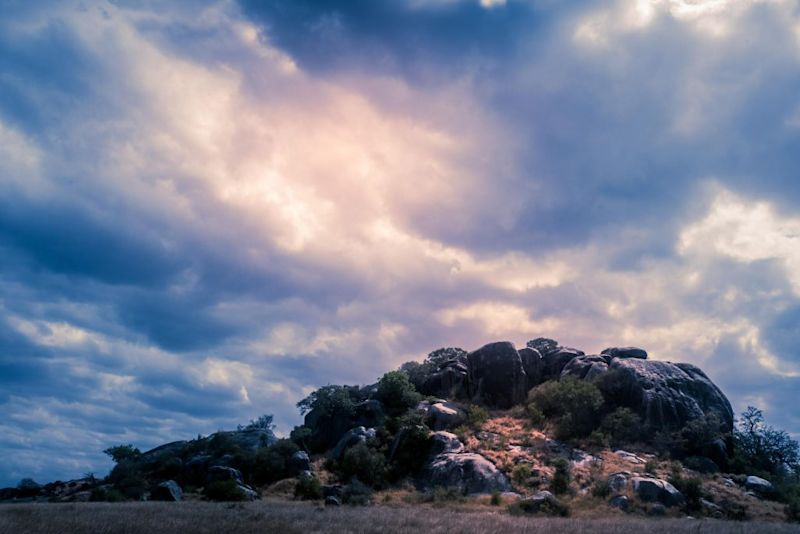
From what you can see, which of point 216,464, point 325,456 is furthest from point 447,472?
point 216,464

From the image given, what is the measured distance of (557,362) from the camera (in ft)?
277

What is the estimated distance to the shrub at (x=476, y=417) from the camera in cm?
6999

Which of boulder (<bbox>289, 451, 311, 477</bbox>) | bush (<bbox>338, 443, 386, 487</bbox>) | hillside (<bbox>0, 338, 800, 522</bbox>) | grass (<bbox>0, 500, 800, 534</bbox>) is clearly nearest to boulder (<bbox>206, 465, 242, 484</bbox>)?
hillside (<bbox>0, 338, 800, 522</bbox>)

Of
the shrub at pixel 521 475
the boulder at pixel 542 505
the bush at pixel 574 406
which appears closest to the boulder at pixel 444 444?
the shrub at pixel 521 475

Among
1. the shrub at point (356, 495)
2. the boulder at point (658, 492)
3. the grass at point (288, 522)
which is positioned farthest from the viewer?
the shrub at point (356, 495)

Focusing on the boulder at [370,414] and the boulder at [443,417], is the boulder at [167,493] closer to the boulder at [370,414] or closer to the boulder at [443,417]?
the boulder at [370,414]

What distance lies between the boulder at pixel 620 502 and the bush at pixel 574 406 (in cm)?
1748

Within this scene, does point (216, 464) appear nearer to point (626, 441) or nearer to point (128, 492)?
point (128, 492)

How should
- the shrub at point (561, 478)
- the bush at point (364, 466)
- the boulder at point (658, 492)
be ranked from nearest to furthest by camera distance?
the boulder at point (658, 492) < the shrub at point (561, 478) < the bush at point (364, 466)

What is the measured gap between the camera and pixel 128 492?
54.9 m

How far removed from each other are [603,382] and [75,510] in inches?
2296

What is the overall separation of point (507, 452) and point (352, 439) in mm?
17890

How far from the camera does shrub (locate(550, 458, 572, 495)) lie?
172 feet

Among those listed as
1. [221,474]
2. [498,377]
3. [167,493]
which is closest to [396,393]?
[498,377]
